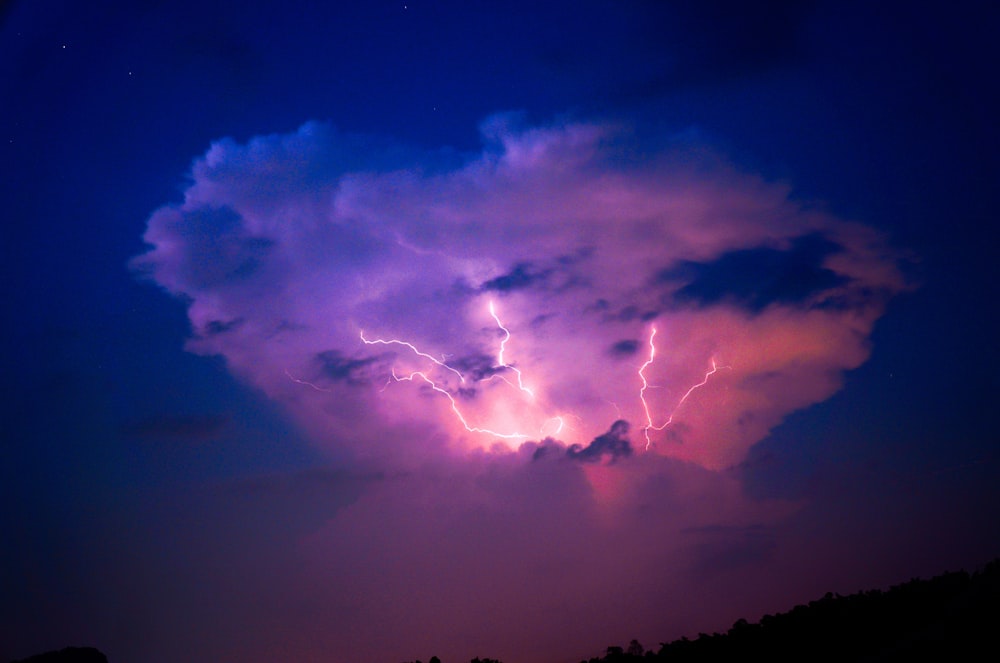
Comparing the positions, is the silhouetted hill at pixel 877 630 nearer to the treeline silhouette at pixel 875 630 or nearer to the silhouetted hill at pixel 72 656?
the treeline silhouette at pixel 875 630

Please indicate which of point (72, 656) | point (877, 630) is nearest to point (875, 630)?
point (877, 630)

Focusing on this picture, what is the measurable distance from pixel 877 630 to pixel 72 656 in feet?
86.5

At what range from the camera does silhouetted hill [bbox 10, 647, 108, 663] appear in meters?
21.7

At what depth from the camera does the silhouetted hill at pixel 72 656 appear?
71.1 ft

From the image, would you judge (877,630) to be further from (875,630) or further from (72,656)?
(72,656)

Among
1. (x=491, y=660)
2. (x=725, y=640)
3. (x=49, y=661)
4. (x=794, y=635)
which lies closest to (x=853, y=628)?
(x=794, y=635)

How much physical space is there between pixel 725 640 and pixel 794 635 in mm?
1145

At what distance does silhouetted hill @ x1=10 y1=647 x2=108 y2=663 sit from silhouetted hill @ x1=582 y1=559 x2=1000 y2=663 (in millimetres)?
21135

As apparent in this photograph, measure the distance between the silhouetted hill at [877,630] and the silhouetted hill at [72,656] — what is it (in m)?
21.1

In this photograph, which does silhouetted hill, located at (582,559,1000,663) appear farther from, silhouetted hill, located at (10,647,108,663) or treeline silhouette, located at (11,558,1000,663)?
silhouetted hill, located at (10,647,108,663)

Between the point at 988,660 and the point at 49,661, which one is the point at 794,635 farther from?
the point at 49,661

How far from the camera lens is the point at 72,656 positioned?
74.3ft

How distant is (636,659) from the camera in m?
11.0

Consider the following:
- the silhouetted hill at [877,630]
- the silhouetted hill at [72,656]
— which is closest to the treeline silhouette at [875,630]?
the silhouetted hill at [877,630]
